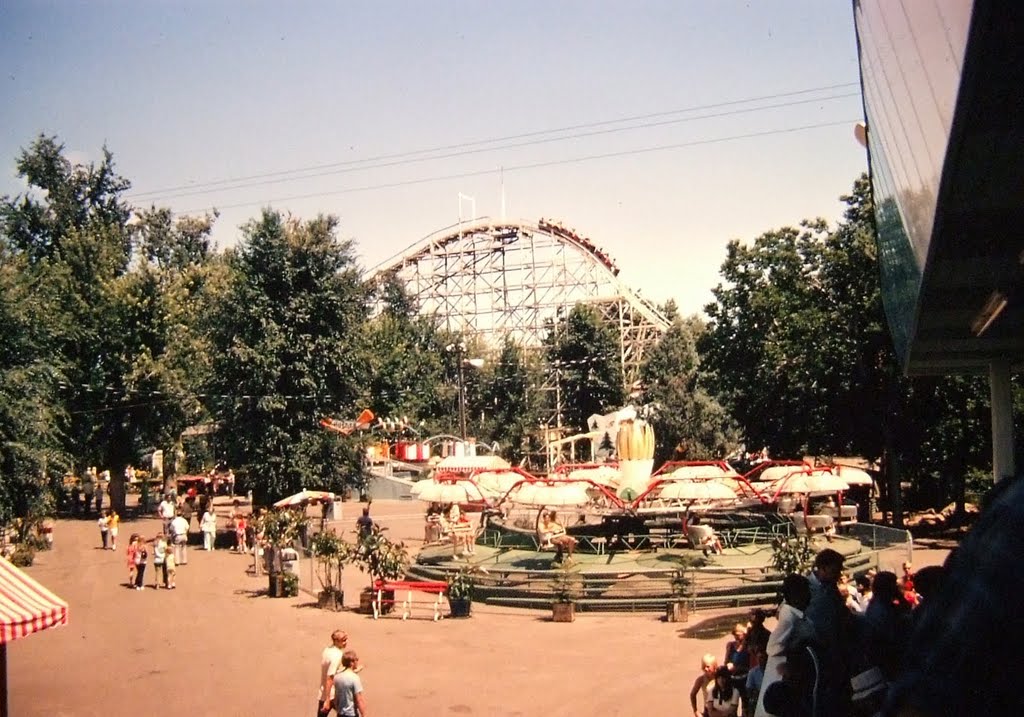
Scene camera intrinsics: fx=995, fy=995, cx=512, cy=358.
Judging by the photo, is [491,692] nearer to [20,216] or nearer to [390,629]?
[390,629]

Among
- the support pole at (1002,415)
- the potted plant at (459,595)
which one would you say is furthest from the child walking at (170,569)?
the support pole at (1002,415)

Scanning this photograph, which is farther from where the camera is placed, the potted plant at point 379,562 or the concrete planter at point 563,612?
the potted plant at point 379,562

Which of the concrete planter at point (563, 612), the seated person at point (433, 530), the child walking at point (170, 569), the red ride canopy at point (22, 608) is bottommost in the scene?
the concrete planter at point (563, 612)

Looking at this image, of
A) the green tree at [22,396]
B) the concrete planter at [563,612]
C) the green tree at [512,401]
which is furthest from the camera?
the green tree at [512,401]

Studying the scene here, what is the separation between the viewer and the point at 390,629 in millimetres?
18000

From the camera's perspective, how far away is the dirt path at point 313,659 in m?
12.7

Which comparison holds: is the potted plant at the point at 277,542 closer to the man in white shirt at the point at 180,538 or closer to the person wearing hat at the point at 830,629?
the man in white shirt at the point at 180,538

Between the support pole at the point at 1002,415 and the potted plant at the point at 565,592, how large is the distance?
7937 millimetres

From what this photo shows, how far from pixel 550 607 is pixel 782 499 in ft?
35.6

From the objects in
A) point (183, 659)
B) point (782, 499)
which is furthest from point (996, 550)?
point (782, 499)

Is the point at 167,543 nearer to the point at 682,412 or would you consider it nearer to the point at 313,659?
the point at 313,659

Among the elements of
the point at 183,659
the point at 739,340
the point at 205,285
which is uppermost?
the point at 205,285

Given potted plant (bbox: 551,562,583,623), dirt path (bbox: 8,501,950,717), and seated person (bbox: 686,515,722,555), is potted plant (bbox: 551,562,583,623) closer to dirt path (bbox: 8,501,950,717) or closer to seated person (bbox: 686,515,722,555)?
dirt path (bbox: 8,501,950,717)

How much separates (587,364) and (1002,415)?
44.4 metres
